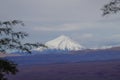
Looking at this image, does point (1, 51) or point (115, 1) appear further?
point (115, 1)

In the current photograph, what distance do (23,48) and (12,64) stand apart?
42 cm

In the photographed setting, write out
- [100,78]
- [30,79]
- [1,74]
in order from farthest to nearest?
[30,79], [100,78], [1,74]

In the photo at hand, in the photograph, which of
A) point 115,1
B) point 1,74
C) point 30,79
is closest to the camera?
point 1,74

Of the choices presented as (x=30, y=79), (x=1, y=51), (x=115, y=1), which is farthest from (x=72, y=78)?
(x=1, y=51)

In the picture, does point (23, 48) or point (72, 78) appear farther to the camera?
point (72, 78)

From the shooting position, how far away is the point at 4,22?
9.65 metres

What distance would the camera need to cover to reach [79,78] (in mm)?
70438

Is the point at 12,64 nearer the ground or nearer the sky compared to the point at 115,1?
nearer the ground

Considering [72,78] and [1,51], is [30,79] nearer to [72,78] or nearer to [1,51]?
[72,78]

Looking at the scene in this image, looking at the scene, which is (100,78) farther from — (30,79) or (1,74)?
(1,74)

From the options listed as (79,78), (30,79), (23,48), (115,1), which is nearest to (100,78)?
(79,78)

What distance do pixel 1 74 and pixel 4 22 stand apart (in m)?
1.15

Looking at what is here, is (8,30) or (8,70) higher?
(8,30)

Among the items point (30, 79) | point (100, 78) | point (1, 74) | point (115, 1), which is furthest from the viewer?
point (30, 79)
